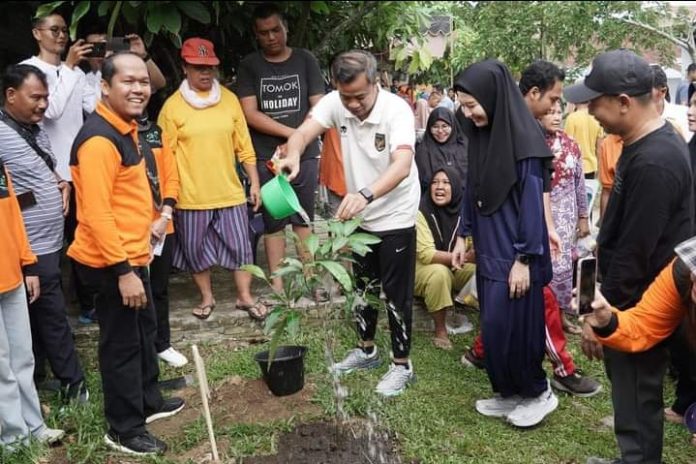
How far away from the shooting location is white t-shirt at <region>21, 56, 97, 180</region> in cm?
380

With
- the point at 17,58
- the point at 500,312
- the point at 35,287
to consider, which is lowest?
the point at 500,312

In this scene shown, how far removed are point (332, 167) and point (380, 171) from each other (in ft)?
4.61

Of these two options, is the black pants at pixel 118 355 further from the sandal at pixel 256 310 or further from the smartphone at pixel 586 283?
Answer: the smartphone at pixel 586 283

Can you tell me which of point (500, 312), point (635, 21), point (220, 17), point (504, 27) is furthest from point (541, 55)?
point (500, 312)

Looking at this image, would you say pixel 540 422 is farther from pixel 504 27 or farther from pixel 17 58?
pixel 504 27

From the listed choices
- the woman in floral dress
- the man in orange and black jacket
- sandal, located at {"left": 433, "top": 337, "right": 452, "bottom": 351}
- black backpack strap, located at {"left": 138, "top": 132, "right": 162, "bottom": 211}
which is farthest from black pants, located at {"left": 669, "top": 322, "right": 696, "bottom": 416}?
black backpack strap, located at {"left": 138, "top": 132, "right": 162, "bottom": 211}

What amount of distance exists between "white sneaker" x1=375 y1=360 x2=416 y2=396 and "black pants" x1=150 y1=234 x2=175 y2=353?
1.37 m

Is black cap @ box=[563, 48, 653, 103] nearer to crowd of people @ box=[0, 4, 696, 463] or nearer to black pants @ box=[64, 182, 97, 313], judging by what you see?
crowd of people @ box=[0, 4, 696, 463]

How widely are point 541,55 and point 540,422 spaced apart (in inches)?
310

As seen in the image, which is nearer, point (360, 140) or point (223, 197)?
point (360, 140)

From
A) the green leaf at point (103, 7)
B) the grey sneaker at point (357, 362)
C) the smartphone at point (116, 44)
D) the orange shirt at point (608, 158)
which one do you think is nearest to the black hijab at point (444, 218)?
the grey sneaker at point (357, 362)

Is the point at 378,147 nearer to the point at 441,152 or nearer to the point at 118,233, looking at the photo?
the point at 118,233

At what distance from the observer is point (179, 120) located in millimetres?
4020

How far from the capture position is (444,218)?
443cm
